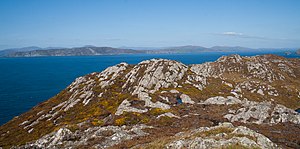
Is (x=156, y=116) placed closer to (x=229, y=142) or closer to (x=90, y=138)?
(x=90, y=138)

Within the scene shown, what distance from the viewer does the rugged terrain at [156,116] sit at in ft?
107

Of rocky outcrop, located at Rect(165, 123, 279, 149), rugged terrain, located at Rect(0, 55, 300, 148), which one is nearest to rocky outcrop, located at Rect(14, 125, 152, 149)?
rugged terrain, located at Rect(0, 55, 300, 148)

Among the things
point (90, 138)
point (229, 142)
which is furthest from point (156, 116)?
point (229, 142)

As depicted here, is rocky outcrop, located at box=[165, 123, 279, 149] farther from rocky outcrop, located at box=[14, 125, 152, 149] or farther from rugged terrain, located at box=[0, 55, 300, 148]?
rocky outcrop, located at box=[14, 125, 152, 149]

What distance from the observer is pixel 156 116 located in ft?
180

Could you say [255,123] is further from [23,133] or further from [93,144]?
[23,133]

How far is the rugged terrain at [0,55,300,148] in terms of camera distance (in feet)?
107

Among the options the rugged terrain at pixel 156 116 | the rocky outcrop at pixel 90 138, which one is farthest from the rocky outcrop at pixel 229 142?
the rocky outcrop at pixel 90 138

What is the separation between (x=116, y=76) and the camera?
9444cm

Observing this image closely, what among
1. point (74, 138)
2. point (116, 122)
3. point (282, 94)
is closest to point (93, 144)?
point (74, 138)

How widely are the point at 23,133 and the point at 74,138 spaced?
29038mm

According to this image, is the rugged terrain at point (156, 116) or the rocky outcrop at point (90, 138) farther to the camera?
the rocky outcrop at point (90, 138)

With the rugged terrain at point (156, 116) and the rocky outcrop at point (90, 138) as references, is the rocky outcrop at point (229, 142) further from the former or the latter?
the rocky outcrop at point (90, 138)

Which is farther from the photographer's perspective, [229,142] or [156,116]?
[156,116]
